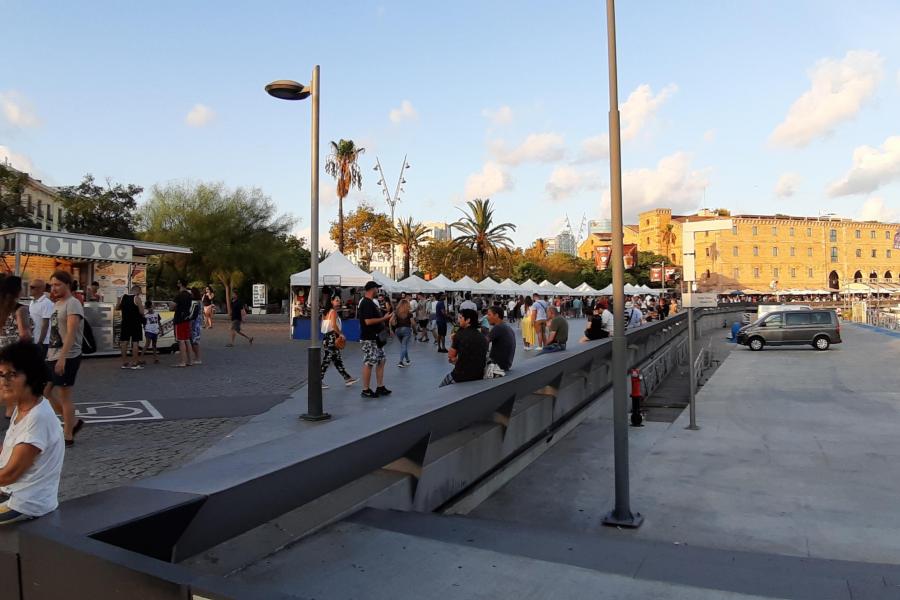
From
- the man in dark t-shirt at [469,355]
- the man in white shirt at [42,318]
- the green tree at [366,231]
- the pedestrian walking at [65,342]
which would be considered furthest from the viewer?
the green tree at [366,231]

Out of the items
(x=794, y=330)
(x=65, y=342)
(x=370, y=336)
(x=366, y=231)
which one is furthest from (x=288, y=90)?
(x=366, y=231)

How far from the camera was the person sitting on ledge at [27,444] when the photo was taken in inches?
110

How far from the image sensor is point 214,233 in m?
41.5

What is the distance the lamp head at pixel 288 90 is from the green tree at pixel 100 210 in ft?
127

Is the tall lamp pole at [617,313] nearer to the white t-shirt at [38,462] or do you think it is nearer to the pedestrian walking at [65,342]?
the white t-shirt at [38,462]

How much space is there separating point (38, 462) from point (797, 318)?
2964 centimetres

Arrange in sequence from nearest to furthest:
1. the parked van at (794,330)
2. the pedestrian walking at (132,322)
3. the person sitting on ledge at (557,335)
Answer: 1. the person sitting on ledge at (557,335)
2. the pedestrian walking at (132,322)
3. the parked van at (794,330)

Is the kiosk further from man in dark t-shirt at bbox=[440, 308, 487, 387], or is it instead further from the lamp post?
man in dark t-shirt at bbox=[440, 308, 487, 387]

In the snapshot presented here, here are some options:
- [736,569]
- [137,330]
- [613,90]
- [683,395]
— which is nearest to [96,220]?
[137,330]

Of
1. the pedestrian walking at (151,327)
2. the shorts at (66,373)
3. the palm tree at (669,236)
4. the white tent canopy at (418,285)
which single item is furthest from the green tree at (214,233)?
the palm tree at (669,236)

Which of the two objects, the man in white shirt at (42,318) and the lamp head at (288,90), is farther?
the lamp head at (288,90)

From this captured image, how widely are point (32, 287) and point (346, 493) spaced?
5.35 metres

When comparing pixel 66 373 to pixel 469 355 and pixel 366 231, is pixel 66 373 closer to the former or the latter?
pixel 469 355

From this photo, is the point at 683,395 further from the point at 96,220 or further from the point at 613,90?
the point at 96,220
